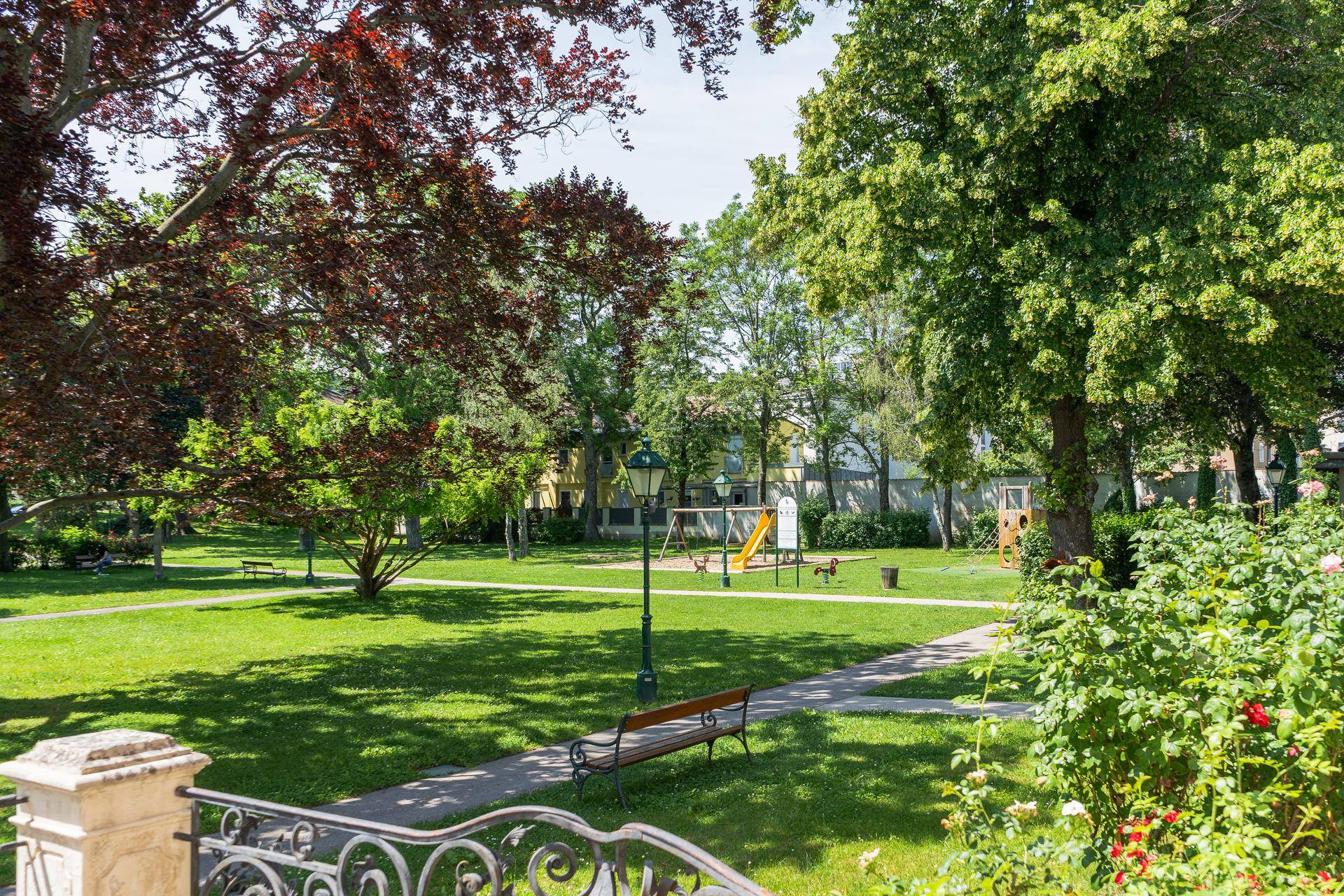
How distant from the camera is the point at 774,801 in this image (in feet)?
23.0

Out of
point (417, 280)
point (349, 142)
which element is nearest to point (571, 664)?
point (417, 280)

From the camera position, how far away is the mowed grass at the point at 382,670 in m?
8.86

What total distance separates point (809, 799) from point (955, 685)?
493 cm

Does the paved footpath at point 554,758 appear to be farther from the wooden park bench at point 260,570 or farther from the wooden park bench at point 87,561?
the wooden park bench at point 87,561

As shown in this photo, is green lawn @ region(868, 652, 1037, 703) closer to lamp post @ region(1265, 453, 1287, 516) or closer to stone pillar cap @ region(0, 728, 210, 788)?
stone pillar cap @ region(0, 728, 210, 788)

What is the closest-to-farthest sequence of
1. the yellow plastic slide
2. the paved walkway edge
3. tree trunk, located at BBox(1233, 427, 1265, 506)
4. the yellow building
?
the paved walkway edge < tree trunk, located at BBox(1233, 427, 1265, 506) < the yellow plastic slide < the yellow building

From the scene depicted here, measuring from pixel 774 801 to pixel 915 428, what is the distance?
11.9 metres

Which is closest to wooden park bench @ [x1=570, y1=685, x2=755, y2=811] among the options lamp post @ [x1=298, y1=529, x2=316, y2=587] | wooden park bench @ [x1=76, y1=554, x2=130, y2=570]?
lamp post @ [x1=298, y1=529, x2=316, y2=587]

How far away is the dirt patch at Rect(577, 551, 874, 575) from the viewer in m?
30.5

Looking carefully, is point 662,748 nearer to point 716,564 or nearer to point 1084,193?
point 1084,193

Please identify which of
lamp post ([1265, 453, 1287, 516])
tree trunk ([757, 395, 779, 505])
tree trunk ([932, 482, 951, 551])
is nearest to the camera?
lamp post ([1265, 453, 1287, 516])

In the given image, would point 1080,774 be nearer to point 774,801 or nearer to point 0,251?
point 774,801

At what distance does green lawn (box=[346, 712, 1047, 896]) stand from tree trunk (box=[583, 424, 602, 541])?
3637 centimetres

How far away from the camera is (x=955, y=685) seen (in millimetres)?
11273
